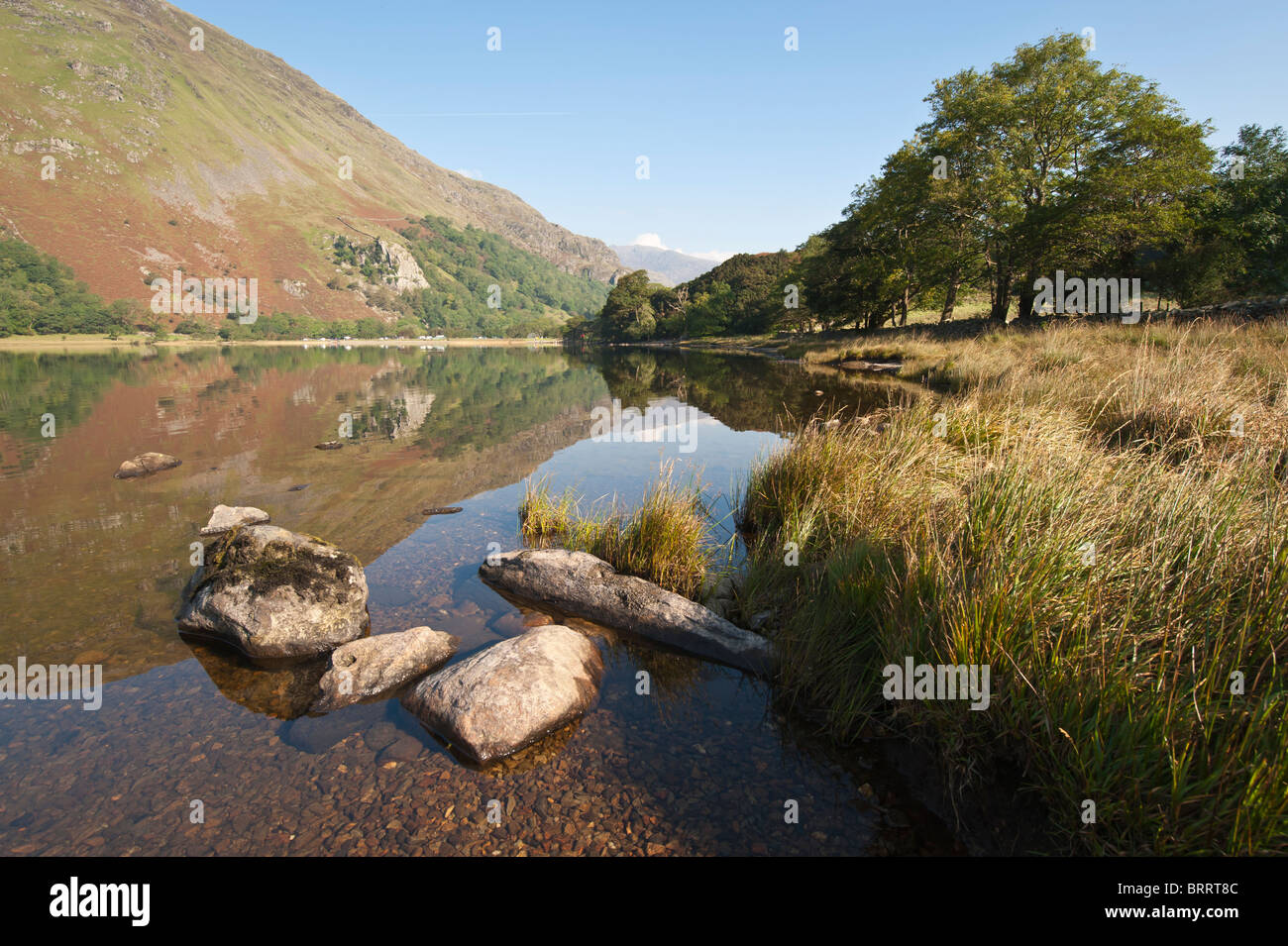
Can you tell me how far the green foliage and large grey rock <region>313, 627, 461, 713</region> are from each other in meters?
158

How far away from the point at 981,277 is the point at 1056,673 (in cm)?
4702

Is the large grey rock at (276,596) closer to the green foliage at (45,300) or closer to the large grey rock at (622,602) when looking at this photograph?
the large grey rock at (622,602)

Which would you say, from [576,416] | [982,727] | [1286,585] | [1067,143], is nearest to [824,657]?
[982,727]

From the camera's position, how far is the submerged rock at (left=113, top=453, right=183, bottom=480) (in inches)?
531

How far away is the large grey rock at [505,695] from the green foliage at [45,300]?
522 feet

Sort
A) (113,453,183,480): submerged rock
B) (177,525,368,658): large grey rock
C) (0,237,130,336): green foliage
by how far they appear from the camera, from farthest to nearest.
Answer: (0,237,130,336): green foliage, (113,453,183,480): submerged rock, (177,525,368,658): large grey rock

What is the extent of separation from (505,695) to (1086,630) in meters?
4.30

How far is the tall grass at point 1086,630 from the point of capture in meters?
2.81

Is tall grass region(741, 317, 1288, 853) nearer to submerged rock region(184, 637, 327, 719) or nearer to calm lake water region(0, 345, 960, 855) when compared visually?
calm lake water region(0, 345, 960, 855)

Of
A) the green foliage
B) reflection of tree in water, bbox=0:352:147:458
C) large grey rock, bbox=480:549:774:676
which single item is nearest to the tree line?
large grey rock, bbox=480:549:774:676

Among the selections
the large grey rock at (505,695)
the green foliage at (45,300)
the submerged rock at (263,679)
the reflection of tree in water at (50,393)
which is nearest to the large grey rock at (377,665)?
the submerged rock at (263,679)
